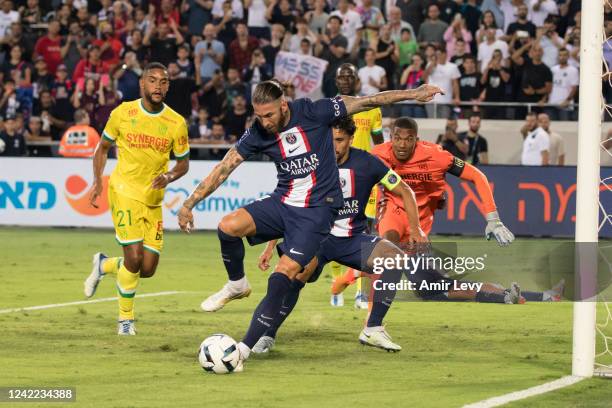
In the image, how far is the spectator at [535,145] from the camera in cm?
2298

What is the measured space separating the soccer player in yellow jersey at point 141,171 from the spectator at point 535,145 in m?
12.0

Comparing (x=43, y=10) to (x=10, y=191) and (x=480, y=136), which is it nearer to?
(x=10, y=191)

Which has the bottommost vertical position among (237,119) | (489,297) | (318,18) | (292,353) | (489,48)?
(489,297)

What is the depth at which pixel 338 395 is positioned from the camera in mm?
8641

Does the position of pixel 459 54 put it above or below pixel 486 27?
below

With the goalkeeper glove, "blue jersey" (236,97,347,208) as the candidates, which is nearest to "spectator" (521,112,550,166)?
the goalkeeper glove

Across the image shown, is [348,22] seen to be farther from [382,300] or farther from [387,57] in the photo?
[382,300]

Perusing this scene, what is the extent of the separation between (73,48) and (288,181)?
18.4 meters

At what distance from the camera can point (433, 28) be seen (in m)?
25.6

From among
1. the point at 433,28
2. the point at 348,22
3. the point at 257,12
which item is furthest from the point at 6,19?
the point at 433,28

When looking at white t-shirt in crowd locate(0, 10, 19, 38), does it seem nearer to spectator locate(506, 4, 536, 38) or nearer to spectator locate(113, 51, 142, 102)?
spectator locate(113, 51, 142, 102)

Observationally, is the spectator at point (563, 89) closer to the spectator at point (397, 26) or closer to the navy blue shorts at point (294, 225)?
the spectator at point (397, 26)

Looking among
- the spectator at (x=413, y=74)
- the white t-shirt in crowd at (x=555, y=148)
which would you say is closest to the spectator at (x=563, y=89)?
the white t-shirt in crowd at (x=555, y=148)

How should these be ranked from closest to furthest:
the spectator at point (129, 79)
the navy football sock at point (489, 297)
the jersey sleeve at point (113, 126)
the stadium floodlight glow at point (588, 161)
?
the stadium floodlight glow at point (588, 161) → the jersey sleeve at point (113, 126) → the navy football sock at point (489, 297) → the spectator at point (129, 79)
